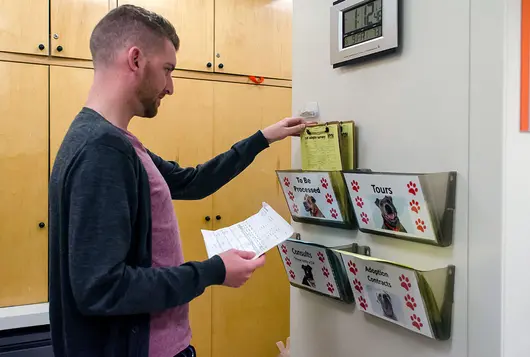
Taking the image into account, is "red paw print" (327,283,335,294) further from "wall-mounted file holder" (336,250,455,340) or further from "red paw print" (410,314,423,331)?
"red paw print" (410,314,423,331)

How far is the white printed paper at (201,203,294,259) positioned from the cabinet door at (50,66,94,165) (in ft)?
3.93

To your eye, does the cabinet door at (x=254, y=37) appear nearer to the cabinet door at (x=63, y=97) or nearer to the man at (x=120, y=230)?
the cabinet door at (x=63, y=97)

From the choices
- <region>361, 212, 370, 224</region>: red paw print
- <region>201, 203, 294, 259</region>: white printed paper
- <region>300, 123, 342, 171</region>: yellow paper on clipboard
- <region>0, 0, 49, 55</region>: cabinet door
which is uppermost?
<region>0, 0, 49, 55</region>: cabinet door

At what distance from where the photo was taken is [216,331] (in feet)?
7.95

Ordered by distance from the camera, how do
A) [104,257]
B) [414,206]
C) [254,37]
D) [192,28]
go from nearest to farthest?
[104,257] → [414,206] → [192,28] → [254,37]

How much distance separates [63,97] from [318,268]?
58.1 inches

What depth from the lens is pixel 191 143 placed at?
232 centimetres

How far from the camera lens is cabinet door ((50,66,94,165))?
6.75 ft

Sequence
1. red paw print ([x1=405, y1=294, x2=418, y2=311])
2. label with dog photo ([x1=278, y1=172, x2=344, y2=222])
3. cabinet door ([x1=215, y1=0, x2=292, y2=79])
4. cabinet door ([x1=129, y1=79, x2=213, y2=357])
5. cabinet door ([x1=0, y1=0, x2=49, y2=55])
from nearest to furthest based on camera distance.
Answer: red paw print ([x1=405, y1=294, x2=418, y2=311]) < label with dog photo ([x1=278, y1=172, x2=344, y2=222]) < cabinet door ([x1=0, y1=0, x2=49, y2=55]) < cabinet door ([x1=129, y1=79, x2=213, y2=357]) < cabinet door ([x1=215, y1=0, x2=292, y2=79])

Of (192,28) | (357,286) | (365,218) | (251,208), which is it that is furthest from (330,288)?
(192,28)

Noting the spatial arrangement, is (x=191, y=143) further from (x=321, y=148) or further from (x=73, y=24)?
(x=321, y=148)

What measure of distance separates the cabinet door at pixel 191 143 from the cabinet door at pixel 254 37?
21cm

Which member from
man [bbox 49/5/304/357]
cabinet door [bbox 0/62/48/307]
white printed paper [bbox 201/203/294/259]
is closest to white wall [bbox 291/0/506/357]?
white printed paper [bbox 201/203/294/259]

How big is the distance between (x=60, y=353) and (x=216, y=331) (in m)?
1.49
